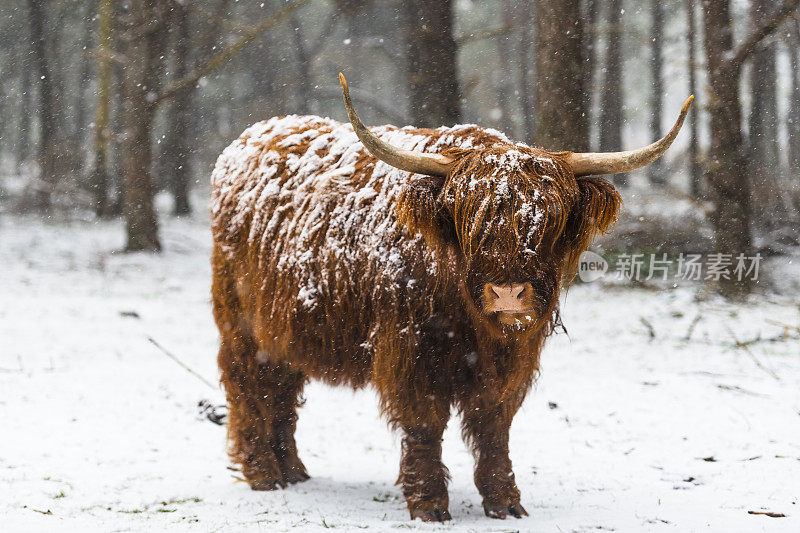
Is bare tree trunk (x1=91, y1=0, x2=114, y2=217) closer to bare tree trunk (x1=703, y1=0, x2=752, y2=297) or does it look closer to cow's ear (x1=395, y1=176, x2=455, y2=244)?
bare tree trunk (x1=703, y1=0, x2=752, y2=297)

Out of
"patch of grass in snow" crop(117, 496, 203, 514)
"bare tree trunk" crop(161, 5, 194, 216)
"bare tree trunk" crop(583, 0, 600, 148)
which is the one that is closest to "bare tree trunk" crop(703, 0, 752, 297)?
"bare tree trunk" crop(583, 0, 600, 148)

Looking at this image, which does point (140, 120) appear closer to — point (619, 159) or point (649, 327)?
point (649, 327)

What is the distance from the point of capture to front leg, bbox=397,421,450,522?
13.3 ft

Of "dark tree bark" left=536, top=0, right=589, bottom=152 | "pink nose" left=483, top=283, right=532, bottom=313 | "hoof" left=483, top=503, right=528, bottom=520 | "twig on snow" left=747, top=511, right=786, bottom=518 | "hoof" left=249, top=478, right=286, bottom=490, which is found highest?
"dark tree bark" left=536, top=0, right=589, bottom=152

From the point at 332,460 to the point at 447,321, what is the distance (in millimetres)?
2323

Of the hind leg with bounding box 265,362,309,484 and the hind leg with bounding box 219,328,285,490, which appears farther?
the hind leg with bounding box 265,362,309,484

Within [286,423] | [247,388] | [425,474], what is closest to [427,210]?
[425,474]

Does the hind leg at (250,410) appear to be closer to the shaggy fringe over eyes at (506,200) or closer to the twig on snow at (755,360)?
the shaggy fringe over eyes at (506,200)

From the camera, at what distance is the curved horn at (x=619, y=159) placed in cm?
349

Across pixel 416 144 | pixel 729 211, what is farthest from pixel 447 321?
pixel 729 211

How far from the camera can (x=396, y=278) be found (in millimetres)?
3924

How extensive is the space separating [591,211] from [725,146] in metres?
6.80

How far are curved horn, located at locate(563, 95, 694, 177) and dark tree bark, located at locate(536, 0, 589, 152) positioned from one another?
4.96 m

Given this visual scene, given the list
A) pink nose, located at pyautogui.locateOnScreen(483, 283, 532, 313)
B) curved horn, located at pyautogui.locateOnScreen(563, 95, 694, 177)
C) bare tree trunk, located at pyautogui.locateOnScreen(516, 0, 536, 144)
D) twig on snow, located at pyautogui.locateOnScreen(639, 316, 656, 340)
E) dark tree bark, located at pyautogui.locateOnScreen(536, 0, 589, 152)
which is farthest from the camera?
bare tree trunk, located at pyautogui.locateOnScreen(516, 0, 536, 144)
